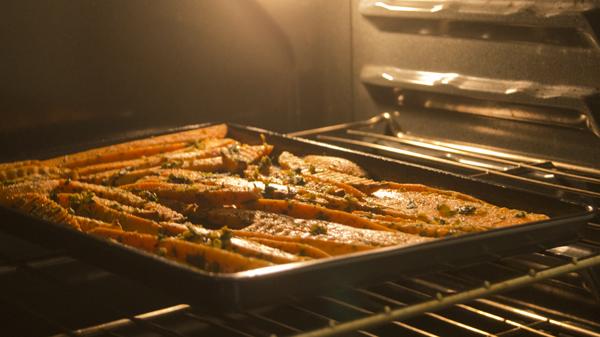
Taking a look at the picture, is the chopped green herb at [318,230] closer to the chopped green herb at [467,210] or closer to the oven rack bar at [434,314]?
the oven rack bar at [434,314]

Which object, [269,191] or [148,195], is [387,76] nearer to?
[269,191]

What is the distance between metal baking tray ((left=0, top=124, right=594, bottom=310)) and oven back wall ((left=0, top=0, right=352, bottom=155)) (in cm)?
74

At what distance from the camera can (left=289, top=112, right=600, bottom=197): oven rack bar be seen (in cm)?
216

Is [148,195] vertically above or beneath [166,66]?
beneath

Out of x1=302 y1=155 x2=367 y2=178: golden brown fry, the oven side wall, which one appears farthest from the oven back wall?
x1=302 y1=155 x2=367 y2=178: golden brown fry

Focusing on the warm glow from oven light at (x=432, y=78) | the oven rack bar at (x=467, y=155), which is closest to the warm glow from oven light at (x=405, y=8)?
the warm glow from oven light at (x=432, y=78)

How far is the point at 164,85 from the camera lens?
9.16 feet

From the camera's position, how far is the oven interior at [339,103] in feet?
6.72

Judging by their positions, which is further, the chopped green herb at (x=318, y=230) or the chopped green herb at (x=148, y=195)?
the chopped green herb at (x=148, y=195)

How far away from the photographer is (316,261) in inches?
57.1

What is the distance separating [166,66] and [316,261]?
1471 millimetres

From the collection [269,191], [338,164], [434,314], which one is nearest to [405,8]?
[338,164]

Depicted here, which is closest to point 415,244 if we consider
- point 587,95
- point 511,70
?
point 587,95

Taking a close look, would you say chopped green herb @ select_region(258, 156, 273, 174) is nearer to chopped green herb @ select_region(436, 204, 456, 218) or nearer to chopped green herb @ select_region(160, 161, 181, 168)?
chopped green herb @ select_region(160, 161, 181, 168)
